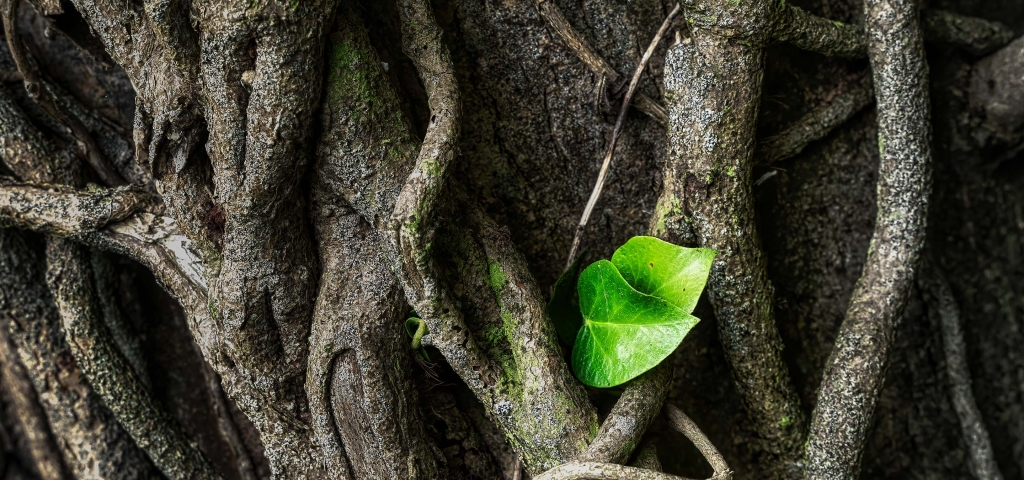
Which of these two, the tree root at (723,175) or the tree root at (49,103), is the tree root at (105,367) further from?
the tree root at (723,175)

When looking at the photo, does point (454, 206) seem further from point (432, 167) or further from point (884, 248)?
point (884, 248)

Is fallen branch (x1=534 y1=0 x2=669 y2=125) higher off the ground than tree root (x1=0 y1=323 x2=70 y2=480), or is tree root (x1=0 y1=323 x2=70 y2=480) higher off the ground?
fallen branch (x1=534 y1=0 x2=669 y2=125)

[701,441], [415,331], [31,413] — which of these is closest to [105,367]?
[31,413]

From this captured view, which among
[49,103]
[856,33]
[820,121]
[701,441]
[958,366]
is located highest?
[49,103]

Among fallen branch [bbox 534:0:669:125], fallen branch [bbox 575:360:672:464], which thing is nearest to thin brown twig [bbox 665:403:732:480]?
fallen branch [bbox 575:360:672:464]

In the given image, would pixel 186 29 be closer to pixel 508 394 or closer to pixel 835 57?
pixel 508 394

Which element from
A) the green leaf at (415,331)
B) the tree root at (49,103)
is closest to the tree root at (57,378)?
the tree root at (49,103)

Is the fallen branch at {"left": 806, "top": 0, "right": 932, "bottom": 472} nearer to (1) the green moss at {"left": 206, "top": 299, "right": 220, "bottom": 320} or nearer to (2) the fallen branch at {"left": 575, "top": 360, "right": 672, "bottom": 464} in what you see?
(2) the fallen branch at {"left": 575, "top": 360, "right": 672, "bottom": 464}

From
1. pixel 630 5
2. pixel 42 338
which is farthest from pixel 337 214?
pixel 42 338
